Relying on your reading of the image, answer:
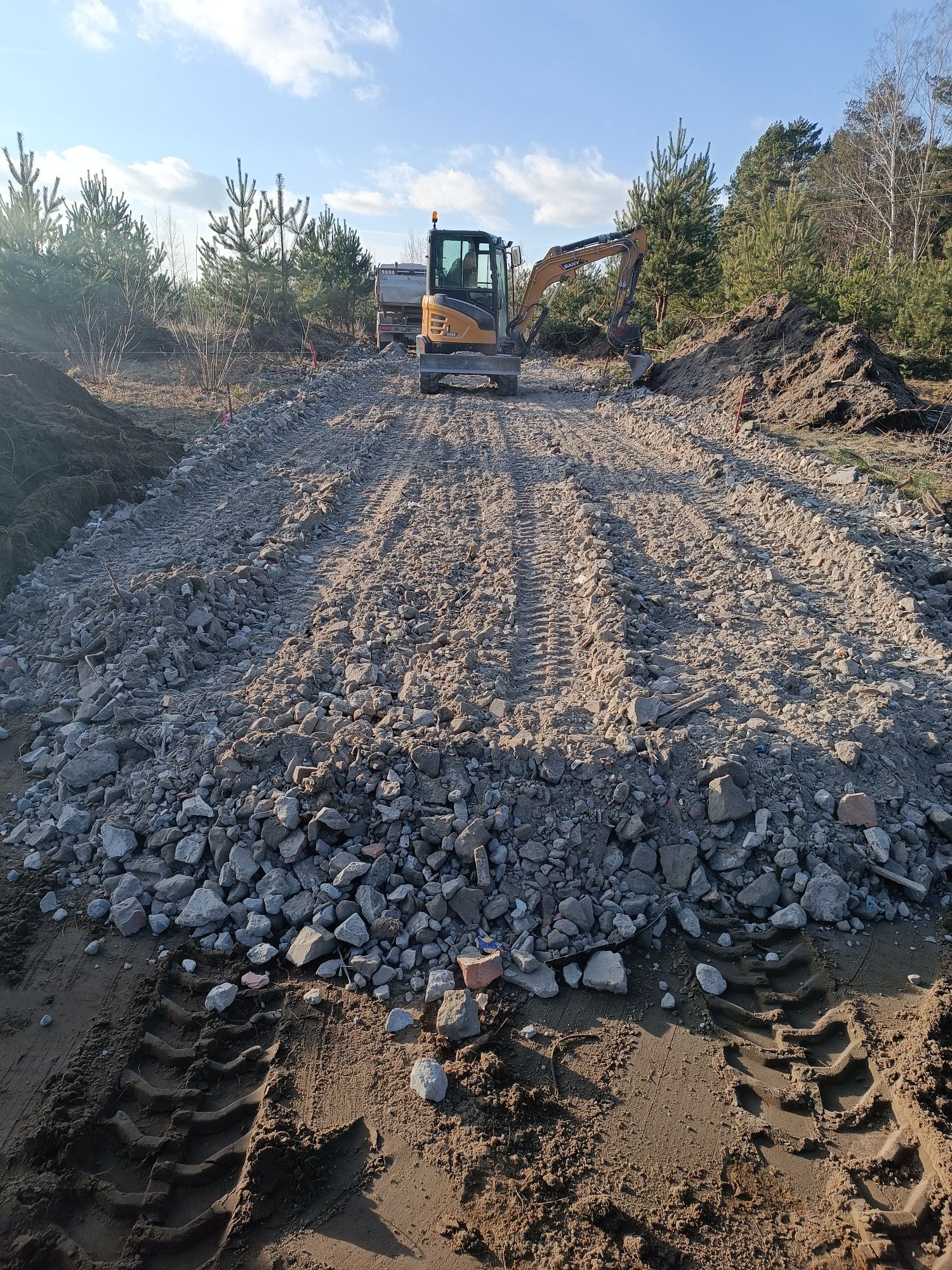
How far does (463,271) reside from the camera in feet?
47.4

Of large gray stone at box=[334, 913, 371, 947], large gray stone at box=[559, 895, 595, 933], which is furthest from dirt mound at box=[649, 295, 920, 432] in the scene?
large gray stone at box=[334, 913, 371, 947]

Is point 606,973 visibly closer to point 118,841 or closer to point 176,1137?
point 176,1137

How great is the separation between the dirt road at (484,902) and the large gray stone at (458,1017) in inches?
2.9

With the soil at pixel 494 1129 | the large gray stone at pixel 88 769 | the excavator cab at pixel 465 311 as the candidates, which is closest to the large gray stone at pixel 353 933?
the soil at pixel 494 1129

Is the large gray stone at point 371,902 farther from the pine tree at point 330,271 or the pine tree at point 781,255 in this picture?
the pine tree at point 330,271

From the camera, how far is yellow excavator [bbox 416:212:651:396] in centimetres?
1410

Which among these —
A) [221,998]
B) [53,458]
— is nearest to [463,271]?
[53,458]

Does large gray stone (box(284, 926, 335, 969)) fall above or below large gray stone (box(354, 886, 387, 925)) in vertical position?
below

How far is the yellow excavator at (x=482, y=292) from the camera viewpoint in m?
14.1

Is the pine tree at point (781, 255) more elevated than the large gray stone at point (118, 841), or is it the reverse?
the pine tree at point (781, 255)

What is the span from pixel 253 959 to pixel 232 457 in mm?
7625

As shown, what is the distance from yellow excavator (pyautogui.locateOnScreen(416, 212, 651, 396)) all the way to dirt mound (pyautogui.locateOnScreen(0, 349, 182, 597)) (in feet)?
21.1

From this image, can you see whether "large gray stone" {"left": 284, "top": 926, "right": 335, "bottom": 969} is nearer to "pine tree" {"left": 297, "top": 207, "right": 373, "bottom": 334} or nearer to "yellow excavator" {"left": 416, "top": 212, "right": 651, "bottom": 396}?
"yellow excavator" {"left": 416, "top": 212, "right": 651, "bottom": 396}

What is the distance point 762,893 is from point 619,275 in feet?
48.5
